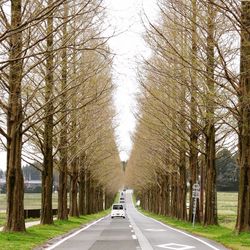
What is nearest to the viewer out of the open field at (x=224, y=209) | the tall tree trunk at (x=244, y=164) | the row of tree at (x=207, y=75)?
the row of tree at (x=207, y=75)

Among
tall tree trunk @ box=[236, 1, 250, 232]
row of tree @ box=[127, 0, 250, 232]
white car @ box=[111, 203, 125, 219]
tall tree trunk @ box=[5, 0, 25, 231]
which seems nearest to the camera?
row of tree @ box=[127, 0, 250, 232]

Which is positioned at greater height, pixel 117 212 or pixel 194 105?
pixel 194 105

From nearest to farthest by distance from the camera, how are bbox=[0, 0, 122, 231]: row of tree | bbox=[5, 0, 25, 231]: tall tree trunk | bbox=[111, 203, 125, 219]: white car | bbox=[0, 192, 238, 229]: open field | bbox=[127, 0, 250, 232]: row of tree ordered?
bbox=[0, 0, 122, 231]: row of tree → bbox=[127, 0, 250, 232]: row of tree → bbox=[5, 0, 25, 231]: tall tree trunk → bbox=[0, 192, 238, 229]: open field → bbox=[111, 203, 125, 219]: white car

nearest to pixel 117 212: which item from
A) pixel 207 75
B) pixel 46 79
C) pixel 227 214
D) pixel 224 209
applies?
pixel 227 214

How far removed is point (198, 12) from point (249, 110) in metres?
4.06

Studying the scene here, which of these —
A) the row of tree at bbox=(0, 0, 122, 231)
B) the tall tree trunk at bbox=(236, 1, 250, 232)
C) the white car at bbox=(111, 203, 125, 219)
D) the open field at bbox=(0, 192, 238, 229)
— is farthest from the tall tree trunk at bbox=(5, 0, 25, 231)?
the white car at bbox=(111, 203, 125, 219)

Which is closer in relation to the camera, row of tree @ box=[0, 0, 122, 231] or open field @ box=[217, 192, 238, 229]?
row of tree @ box=[0, 0, 122, 231]

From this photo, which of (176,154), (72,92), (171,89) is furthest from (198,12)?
(176,154)

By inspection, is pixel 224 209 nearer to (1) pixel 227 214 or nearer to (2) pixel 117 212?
(1) pixel 227 214

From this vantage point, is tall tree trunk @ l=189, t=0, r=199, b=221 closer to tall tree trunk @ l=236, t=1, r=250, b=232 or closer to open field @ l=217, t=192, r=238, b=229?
tall tree trunk @ l=236, t=1, r=250, b=232

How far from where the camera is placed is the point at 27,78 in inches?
862

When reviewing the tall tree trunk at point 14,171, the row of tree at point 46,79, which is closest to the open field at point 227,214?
the row of tree at point 46,79

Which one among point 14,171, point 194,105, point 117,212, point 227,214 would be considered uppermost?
point 194,105

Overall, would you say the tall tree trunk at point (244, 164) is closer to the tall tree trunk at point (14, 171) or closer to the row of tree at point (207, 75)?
the row of tree at point (207, 75)
